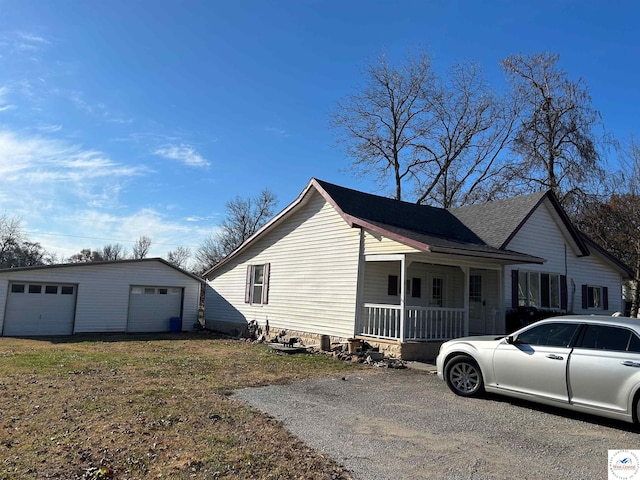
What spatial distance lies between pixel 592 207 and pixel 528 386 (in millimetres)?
25931

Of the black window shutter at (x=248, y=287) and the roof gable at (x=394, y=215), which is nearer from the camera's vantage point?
the roof gable at (x=394, y=215)

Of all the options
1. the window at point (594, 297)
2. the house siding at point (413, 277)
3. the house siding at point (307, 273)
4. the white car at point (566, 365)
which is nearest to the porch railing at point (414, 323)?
the house siding at point (307, 273)

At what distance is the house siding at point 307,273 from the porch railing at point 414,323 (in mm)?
593

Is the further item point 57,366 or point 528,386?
point 57,366

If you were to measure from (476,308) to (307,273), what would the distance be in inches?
239

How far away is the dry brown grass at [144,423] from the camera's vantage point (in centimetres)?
454

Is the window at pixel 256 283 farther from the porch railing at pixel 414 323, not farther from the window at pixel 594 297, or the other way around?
the window at pixel 594 297

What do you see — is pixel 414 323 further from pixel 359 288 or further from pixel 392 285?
pixel 392 285

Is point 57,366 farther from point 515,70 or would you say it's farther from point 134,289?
point 515,70

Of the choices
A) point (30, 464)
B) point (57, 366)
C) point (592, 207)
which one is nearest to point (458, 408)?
point (30, 464)

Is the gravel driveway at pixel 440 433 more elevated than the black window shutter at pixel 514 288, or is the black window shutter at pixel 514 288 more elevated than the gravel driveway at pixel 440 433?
the black window shutter at pixel 514 288

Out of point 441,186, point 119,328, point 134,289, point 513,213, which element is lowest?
point 119,328

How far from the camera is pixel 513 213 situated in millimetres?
17234

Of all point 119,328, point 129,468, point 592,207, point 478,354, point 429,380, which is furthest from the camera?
point 592,207
